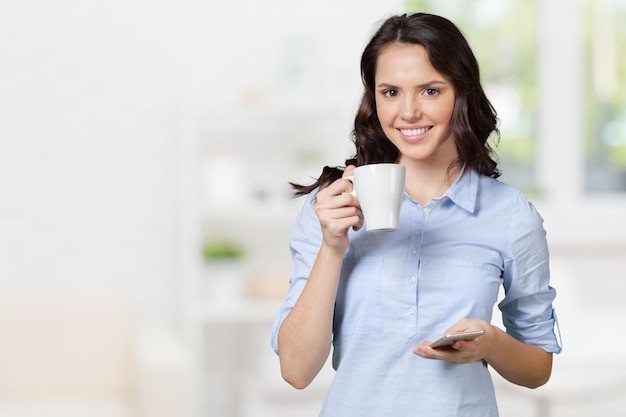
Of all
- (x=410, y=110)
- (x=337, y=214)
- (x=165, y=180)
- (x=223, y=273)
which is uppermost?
(x=410, y=110)

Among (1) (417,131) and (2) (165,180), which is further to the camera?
(2) (165,180)

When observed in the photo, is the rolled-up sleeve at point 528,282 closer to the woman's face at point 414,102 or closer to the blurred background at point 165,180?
the woman's face at point 414,102

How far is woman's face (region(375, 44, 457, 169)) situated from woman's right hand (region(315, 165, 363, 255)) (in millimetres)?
100

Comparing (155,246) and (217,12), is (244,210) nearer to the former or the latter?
(155,246)

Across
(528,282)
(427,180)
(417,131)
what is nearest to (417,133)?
(417,131)

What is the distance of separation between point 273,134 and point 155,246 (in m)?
0.70

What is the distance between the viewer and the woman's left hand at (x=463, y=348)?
1030mm

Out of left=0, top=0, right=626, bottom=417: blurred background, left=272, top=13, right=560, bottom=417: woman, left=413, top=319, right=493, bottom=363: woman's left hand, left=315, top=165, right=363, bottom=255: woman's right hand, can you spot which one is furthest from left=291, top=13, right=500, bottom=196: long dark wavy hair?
left=0, top=0, right=626, bottom=417: blurred background

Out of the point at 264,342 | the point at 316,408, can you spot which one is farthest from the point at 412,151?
the point at 264,342

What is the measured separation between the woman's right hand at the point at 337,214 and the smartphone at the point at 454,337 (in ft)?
0.52

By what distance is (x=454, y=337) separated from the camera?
3.33 feet

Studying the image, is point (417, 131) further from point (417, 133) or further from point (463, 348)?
point (463, 348)

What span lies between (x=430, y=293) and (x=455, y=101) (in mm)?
237

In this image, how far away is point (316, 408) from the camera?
11.7 ft
